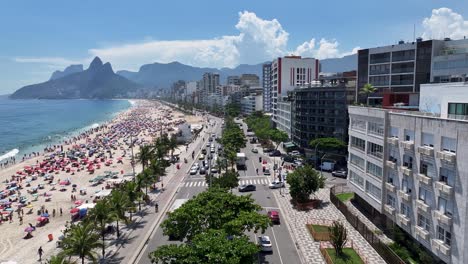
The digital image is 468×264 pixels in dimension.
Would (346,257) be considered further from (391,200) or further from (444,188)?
(444,188)

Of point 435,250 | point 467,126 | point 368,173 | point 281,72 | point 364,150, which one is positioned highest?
point 281,72

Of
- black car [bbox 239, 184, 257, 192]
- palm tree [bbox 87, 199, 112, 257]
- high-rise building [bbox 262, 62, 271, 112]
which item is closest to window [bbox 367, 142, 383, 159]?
black car [bbox 239, 184, 257, 192]

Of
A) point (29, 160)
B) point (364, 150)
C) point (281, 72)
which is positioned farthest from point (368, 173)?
point (29, 160)

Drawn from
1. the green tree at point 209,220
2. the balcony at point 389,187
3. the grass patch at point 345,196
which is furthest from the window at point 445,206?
the grass patch at point 345,196

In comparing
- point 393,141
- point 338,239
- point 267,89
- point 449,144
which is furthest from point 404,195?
point 267,89

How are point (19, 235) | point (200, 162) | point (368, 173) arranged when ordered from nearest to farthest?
point (368, 173) → point (19, 235) → point (200, 162)

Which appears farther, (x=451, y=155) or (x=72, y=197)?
(x=72, y=197)

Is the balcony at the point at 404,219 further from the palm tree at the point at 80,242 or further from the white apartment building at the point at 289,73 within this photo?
the white apartment building at the point at 289,73

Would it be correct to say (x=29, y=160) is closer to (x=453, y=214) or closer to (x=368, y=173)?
(x=368, y=173)
